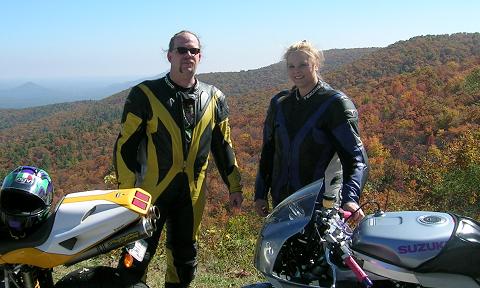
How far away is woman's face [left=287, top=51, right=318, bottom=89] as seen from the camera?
3311 millimetres

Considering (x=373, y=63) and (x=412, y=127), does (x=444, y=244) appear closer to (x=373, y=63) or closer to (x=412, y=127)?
(x=412, y=127)

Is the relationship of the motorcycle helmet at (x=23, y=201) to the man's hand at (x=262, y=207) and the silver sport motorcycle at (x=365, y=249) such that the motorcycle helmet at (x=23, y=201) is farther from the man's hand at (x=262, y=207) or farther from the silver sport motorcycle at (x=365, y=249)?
the man's hand at (x=262, y=207)

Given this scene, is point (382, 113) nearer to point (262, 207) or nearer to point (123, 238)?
point (262, 207)

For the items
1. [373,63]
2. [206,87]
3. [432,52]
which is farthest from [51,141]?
[206,87]

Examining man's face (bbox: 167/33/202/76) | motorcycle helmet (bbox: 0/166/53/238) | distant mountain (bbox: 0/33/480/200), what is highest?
man's face (bbox: 167/33/202/76)

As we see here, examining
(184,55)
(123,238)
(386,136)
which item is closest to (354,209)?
(123,238)

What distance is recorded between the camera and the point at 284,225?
2217 millimetres

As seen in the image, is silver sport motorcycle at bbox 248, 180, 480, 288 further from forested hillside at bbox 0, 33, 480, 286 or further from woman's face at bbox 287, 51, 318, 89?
woman's face at bbox 287, 51, 318, 89

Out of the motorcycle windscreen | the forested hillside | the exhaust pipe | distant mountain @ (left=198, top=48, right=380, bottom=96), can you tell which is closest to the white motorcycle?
the exhaust pipe

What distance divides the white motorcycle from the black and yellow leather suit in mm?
1088

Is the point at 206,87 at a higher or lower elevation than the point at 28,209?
higher

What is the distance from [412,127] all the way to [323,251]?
32.6 m

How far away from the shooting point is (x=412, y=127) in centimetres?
3269

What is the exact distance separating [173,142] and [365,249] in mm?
1914
